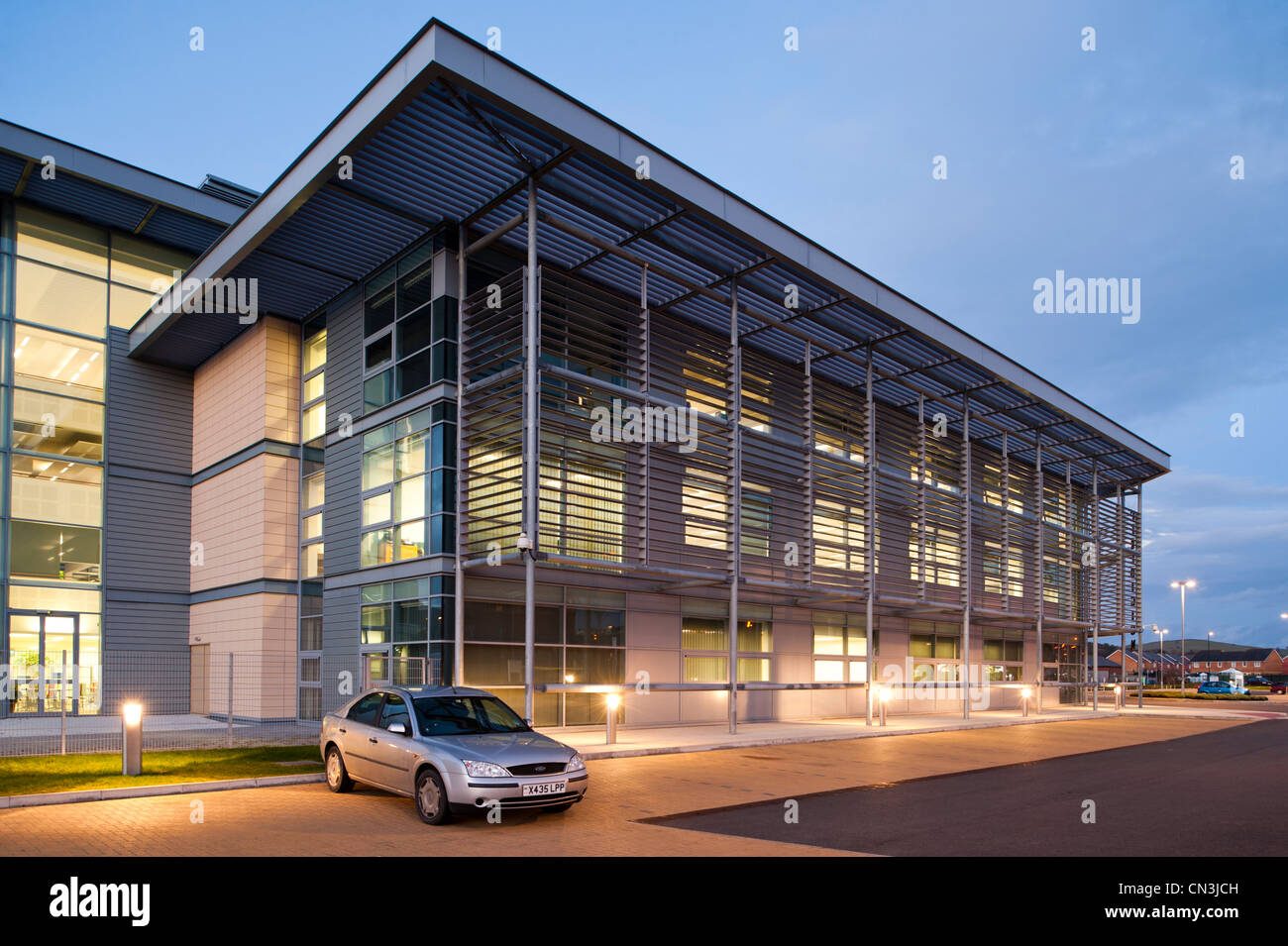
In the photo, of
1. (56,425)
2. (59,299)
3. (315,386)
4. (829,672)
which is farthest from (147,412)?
(829,672)

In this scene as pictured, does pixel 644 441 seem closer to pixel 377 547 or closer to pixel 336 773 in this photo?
pixel 377 547

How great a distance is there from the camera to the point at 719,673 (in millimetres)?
24750

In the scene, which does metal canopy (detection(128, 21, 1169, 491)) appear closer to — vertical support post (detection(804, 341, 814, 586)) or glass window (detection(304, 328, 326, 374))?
glass window (detection(304, 328, 326, 374))

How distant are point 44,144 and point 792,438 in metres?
20.3

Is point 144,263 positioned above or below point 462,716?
above

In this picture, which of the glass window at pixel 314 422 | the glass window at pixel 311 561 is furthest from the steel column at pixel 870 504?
the glass window at pixel 314 422

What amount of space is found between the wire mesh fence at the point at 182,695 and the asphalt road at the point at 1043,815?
1147cm

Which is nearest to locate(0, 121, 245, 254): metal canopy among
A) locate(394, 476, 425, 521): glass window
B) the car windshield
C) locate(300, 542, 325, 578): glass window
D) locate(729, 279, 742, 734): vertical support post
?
locate(300, 542, 325, 578): glass window

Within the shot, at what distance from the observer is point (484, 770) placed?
9836 millimetres

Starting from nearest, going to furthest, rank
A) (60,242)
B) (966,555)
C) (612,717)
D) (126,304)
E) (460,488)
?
(612,717) < (460,488) < (60,242) < (126,304) < (966,555)

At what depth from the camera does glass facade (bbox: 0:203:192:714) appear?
25.1 metres

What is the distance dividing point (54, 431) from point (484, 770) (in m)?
21.9

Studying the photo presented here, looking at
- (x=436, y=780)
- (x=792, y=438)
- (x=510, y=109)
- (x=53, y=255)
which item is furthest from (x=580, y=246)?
(x=53, y=255)

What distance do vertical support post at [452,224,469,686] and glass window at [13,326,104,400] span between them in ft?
43.4
